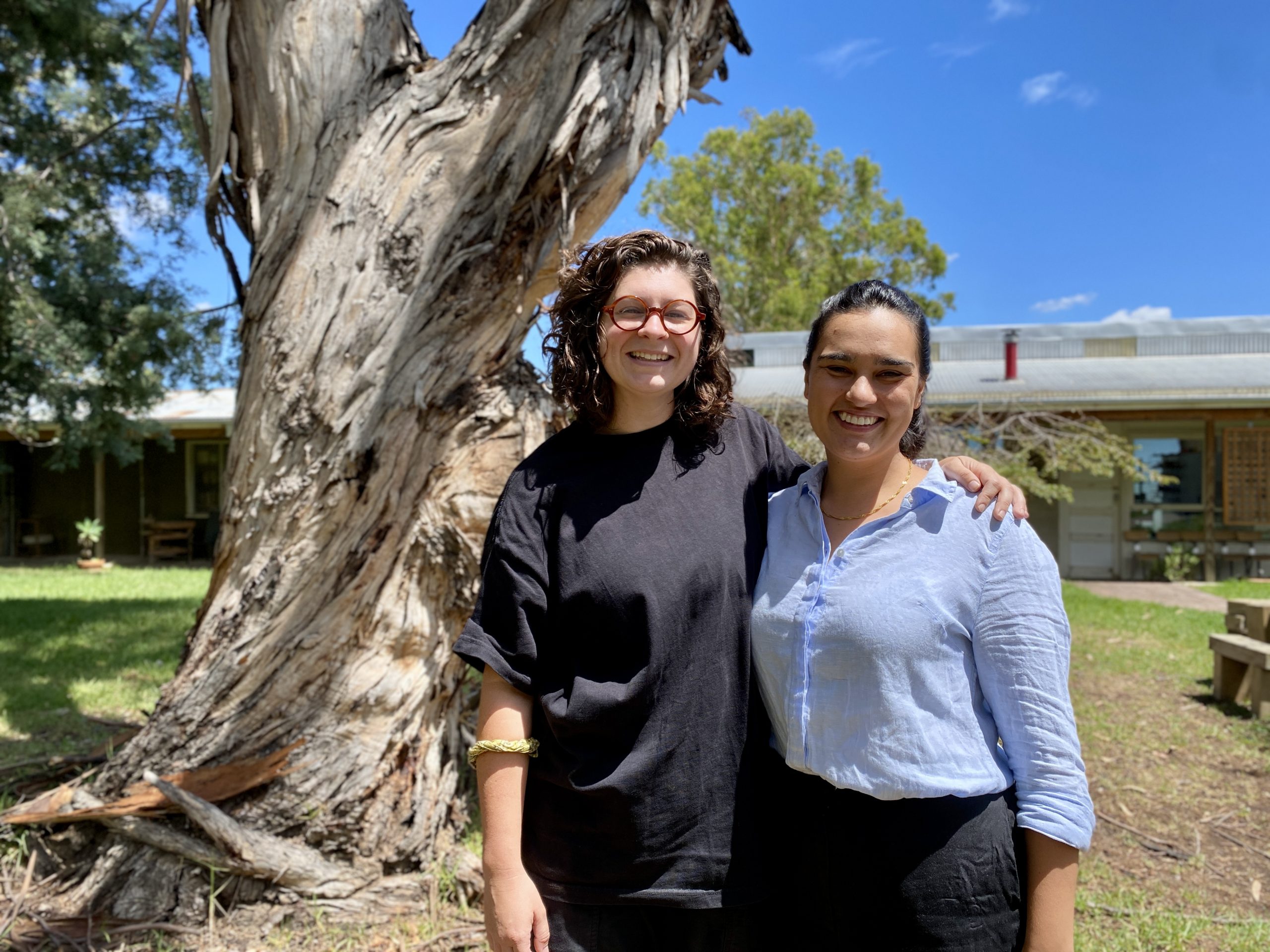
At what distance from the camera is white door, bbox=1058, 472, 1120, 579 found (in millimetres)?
14500

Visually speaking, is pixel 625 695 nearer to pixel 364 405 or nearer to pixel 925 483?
pixel 925 483

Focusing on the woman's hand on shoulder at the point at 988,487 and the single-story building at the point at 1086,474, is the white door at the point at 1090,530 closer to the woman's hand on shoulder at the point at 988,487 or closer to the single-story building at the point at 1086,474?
the single-story building at the point at 1086,474

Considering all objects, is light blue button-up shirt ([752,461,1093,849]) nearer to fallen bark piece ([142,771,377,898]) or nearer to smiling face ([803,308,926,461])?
smiling face ([803,308,926,461])

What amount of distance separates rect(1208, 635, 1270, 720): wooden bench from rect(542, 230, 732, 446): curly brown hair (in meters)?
5.71

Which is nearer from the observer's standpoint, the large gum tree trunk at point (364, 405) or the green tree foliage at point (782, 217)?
the large gum tree trunk at point (364, 405)

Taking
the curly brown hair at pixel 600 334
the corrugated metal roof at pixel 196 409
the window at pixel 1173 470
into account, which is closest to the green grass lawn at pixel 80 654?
the curly brown hair at pixel 600 334

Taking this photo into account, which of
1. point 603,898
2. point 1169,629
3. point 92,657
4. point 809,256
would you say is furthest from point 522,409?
point 809,256

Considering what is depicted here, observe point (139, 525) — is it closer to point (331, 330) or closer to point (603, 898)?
point (331, 330)

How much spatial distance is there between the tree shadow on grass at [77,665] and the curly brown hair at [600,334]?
4367mm

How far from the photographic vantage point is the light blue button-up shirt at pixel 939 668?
1457mm

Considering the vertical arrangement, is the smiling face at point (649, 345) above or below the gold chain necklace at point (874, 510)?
above

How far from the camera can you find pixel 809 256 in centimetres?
2505

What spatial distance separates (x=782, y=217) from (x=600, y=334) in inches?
967

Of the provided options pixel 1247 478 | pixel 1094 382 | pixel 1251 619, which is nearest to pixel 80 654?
pixel 1251 619
